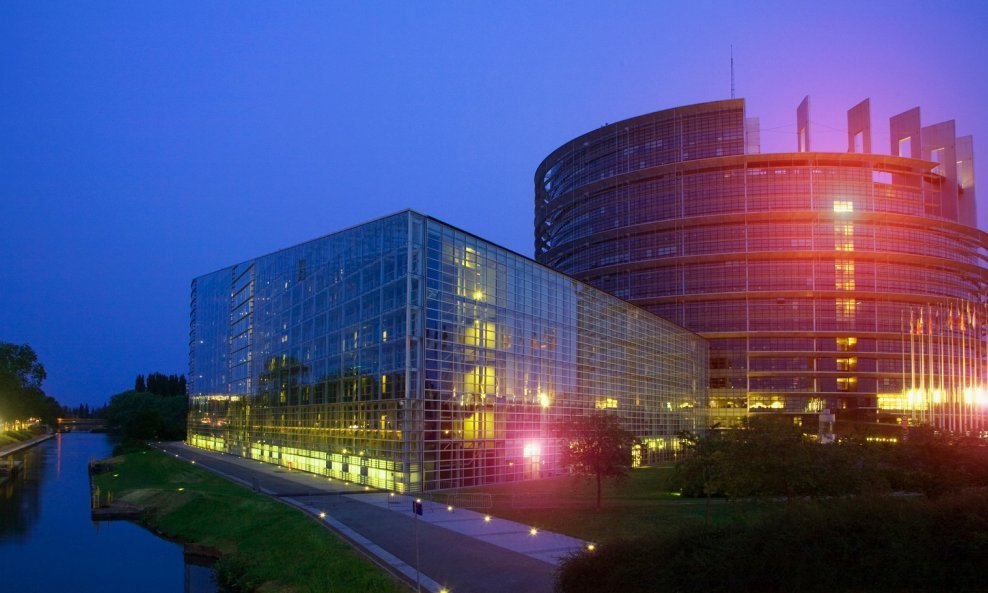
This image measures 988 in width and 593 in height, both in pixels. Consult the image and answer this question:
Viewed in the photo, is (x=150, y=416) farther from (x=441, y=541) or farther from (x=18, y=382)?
(x=441, y=541)

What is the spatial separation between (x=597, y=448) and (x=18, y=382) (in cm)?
11691

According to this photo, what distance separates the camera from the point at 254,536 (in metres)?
32.0

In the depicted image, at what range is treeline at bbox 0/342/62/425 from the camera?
4294 inches

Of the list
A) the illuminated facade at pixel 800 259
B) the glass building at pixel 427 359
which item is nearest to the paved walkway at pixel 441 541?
the glass building at pixel 427 359

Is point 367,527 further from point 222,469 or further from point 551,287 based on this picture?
point 222,469

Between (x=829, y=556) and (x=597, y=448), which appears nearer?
(x=829, y=556)

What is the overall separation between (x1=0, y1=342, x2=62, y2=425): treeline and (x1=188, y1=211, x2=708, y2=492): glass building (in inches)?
2172

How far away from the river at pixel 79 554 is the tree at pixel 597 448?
16822 mm

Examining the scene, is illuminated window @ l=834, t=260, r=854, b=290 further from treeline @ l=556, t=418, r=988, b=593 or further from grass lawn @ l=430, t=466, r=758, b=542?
treeline @ l=556, t=418, r=988, b=593

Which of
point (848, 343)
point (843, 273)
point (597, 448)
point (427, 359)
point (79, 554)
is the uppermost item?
point (843, 273)

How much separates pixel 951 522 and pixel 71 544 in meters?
40.6

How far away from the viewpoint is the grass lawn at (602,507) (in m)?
28.2

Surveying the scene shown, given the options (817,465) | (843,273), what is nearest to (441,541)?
(817,465)

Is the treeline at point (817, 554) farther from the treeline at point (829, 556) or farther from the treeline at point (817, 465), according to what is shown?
the treeline at point (817, 465)
